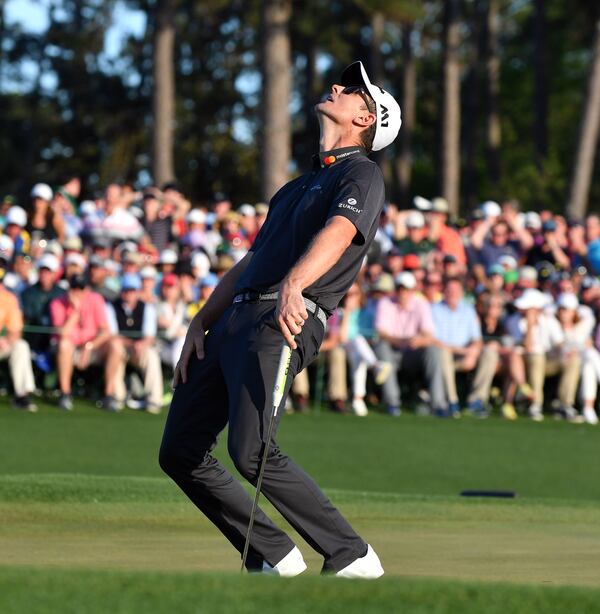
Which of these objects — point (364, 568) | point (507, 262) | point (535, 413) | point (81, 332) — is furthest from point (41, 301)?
point (364, 568)

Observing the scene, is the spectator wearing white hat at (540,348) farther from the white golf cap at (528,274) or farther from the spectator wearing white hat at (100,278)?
the spectator wearing white hat at (100,278)

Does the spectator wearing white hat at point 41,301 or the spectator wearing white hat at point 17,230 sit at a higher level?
the spectator wearing white hat at point 17,230

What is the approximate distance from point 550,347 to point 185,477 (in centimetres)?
1286

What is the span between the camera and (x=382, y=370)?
17.7 metres

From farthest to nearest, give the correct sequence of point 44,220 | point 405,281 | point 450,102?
point 450,102 → point 44,220 → point 405,281

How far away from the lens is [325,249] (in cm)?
568

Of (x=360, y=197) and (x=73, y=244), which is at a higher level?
(x=360, y=197)

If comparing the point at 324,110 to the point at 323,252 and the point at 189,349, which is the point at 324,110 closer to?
the point at 323,252

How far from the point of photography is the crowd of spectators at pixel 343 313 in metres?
16.9

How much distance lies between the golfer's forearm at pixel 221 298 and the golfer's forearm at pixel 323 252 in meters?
0.62

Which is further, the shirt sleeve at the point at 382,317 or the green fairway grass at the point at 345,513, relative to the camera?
the shirt sleeve at the point at 382,317

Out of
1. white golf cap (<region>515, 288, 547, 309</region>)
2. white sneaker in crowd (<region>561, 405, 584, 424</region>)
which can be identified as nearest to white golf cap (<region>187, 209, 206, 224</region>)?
white golf cap (<region>515, 288, 547, 309</region>)

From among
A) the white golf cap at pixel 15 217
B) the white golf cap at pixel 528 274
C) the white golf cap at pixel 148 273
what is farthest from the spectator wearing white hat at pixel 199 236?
the white golf cap at pixel 528 274

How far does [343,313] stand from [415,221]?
2.79 m
